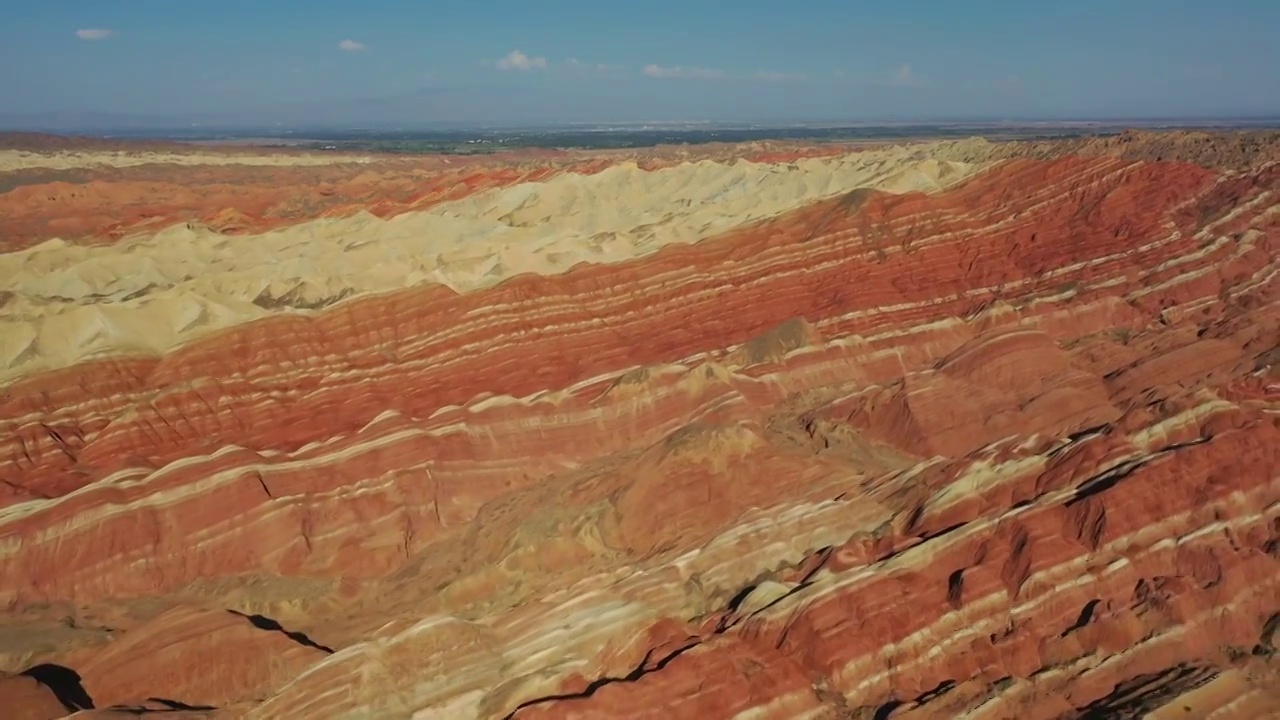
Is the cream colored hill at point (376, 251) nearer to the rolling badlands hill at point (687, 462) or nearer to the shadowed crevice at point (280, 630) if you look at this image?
the rolling badlands hill at point (687, 462)

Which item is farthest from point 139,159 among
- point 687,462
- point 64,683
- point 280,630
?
point 64,683

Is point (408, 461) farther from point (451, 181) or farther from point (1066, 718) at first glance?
point (451, 181)

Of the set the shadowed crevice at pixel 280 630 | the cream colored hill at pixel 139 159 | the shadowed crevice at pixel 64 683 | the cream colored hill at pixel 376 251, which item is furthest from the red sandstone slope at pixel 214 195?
the shadowed crevice at pixel 64 683

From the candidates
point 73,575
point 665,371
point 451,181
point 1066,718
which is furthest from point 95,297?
point 451,181

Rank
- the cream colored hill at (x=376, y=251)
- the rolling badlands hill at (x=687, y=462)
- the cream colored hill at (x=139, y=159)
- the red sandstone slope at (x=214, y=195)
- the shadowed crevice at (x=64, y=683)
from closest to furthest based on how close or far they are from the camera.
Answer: the rolling badlands hill at (x=687, y=462), the shadowed crevice at (x=64, y=683), the cream colored hill at (x=376, y=251), the red sandstone slope at (x=214, y=195), the cream colored hill at (x=139, y=159)

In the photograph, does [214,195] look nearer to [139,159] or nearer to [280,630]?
[139,159]

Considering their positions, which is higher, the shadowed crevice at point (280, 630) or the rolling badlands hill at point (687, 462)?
the rolling badlands hill at point (687, 462)

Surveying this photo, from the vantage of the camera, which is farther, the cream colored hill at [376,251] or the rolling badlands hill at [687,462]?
the cream colored hill at [376,251]
